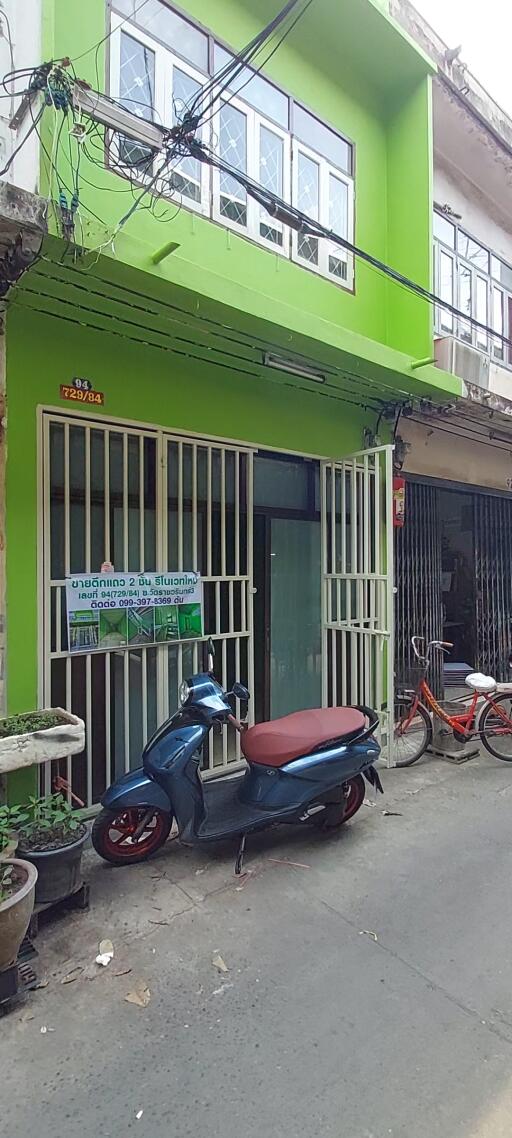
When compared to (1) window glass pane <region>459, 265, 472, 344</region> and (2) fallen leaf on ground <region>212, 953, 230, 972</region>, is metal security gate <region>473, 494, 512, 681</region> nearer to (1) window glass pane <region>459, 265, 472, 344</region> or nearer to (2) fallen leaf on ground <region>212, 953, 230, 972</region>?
(1) window glass pane <region>459, 265, 472, 344</region>

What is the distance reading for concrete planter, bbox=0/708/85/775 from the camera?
266cm

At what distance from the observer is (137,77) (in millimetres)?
3783

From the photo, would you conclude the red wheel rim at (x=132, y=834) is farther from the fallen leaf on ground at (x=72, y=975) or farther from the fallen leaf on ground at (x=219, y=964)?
the fallen leaf on ground at (x=219, y=964)

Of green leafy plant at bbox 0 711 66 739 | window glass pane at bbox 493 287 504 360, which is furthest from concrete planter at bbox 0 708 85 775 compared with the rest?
window glass pane at bbox 493 287 504 360

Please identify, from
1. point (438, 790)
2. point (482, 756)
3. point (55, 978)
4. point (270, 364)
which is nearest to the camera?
point (55, 978)

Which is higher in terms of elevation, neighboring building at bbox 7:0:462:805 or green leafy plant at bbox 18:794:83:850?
neighboring building at bbox 7:0:462:805

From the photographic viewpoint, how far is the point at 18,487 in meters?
3.27

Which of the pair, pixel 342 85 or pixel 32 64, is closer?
pixel 32 64

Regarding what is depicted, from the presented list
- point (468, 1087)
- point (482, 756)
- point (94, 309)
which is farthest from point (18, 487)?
point (482, 756)

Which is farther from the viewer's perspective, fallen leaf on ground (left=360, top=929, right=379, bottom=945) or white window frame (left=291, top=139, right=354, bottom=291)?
white window frame (left=291, top=139, right=354, bottom=291)

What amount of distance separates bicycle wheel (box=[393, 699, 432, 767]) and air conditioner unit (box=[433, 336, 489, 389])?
302 centimetres

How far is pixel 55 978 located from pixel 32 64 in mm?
3991

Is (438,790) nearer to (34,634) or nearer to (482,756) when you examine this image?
(482,756)

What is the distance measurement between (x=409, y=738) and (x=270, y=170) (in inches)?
186
